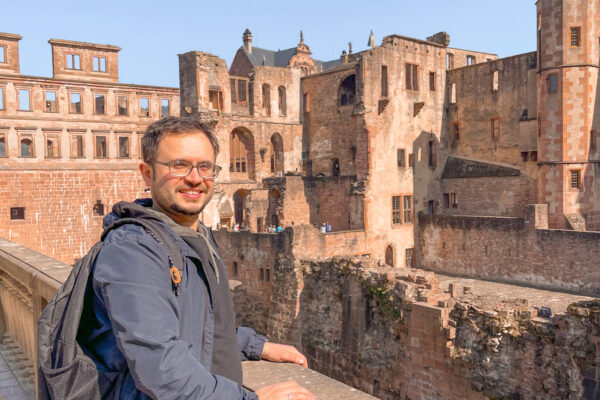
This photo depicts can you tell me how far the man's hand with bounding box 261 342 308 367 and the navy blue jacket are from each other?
961 millimetres

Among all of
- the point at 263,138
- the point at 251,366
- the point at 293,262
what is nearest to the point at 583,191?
the point at 293,262

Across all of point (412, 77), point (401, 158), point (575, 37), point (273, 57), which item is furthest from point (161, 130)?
point (273, 57)

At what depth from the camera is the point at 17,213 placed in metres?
27.9

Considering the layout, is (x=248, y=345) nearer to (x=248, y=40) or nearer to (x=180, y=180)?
(x=180, y=180)

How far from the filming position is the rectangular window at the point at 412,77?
95.3 feet

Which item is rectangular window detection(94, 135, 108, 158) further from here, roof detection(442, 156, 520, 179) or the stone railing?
the stone railing

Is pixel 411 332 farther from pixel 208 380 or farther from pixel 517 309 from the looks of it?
pixel 208 380

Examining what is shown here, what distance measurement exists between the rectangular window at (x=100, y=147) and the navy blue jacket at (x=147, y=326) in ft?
99.5

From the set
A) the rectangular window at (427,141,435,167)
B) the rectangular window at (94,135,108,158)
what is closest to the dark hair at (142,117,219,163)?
the rectangular window at (427,141,435,167)

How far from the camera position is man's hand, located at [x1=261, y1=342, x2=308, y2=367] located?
3.21m

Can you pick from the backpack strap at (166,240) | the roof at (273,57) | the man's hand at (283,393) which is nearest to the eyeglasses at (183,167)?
the backpack strap at (166,240)

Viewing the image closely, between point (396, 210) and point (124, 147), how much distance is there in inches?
610

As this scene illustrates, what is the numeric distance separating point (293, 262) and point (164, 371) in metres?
19.0

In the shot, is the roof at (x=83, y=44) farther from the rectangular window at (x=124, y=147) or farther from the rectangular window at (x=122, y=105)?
the rectangular window at (x=124, y=147)
